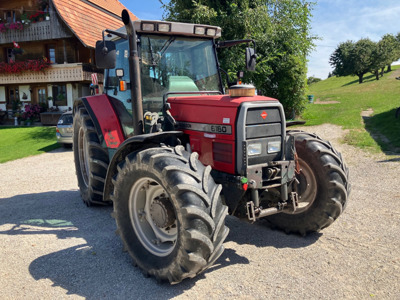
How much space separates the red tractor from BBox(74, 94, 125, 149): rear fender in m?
0.14

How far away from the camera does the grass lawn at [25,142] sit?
12797 mm

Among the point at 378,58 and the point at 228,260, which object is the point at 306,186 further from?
the point at 378,58

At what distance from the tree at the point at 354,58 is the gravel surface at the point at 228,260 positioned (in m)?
55.1

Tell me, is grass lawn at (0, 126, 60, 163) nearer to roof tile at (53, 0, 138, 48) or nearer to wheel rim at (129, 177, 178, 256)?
roof tile at (53, 0, 138, 48)

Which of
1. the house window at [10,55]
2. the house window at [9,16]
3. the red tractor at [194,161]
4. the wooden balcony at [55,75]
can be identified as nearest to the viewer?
the red tractor at [194,161]

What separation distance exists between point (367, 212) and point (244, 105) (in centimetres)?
308

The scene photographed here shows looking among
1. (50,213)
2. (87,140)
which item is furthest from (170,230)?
(50,213)

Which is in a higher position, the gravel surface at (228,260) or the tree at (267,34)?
the tree at (267,34)

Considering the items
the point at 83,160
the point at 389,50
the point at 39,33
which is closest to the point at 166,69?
the point at 83,160

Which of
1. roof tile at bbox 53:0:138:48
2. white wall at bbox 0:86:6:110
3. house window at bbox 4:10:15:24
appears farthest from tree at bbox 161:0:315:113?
white wall at bbox 0:86:6:110

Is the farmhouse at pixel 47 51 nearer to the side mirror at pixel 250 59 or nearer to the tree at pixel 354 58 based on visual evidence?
the side mirror at pixel 250 59

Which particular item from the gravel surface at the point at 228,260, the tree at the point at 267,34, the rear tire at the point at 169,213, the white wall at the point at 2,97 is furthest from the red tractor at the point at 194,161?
the white wall at the point at 2,97

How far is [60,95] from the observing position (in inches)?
934

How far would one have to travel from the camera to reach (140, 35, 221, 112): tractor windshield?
4316 millimetres
